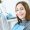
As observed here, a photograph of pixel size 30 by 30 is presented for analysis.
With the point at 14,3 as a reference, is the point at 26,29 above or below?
below

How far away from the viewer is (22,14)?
0.70 m

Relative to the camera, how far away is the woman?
27.2 inches

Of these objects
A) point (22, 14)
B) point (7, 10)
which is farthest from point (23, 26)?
point (7, 10)

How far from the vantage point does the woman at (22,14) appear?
0.69 m

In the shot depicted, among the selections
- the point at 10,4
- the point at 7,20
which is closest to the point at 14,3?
the point at 10,4

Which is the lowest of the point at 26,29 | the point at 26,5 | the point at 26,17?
the point at 26,29

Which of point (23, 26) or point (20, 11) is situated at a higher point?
point (20, 11)

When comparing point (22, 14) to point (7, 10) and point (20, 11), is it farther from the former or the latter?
point (7, 10)

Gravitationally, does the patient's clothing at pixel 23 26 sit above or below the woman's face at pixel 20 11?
below

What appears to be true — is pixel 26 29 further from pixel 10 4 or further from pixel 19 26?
pixel 10 4

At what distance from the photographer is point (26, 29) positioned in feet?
2.21

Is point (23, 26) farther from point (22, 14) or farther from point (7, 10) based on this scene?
point (7, 10)

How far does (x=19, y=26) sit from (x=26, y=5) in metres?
0.21

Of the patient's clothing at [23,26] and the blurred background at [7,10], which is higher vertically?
the blurred background at [7,10]
